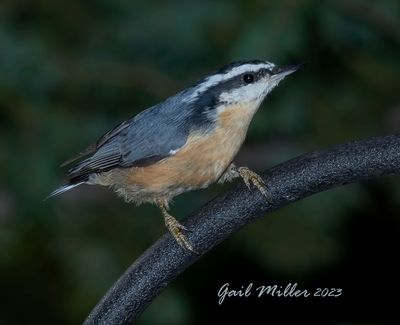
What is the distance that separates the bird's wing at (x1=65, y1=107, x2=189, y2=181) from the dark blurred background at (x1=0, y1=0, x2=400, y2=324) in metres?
0.47

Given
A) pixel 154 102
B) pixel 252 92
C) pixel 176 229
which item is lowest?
pixel 176 229

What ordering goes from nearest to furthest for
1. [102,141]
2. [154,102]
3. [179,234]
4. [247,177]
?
[179,234] < [247,177] < [102,141] < [154,102]

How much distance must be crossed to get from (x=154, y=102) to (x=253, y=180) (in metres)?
1.31

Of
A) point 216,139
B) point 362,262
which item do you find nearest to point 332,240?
point 216,139

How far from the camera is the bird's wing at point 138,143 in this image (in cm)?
296

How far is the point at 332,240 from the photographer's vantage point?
11.6 feet

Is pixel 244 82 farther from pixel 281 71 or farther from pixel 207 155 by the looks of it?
pixel 207 155

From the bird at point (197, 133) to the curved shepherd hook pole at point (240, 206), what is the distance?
0.33m

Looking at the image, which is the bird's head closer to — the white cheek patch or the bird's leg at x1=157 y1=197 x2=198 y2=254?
the white cheek patch

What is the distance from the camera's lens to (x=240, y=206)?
2.44 m

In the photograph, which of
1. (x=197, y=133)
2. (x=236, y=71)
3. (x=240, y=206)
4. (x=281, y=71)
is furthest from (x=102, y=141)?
(x=240, y=206)

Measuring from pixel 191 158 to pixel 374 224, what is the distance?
6.35 feet

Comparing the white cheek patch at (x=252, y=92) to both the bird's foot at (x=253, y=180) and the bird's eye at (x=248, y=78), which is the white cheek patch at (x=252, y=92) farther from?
the bird's foot at (x=253, y=180)

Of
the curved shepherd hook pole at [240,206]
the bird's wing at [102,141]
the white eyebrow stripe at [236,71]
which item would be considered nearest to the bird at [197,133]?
the white eyebrow stripe at [236,71]
